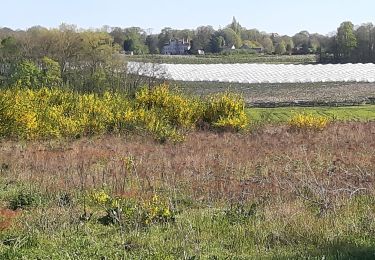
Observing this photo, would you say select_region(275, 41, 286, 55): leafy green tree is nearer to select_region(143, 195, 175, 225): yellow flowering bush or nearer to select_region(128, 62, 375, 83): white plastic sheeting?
select_region(128, 62, 375, 83): white plastic sheeting

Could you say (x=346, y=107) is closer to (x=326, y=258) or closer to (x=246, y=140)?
(x=246, y=140)

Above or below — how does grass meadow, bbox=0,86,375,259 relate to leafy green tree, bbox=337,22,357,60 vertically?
below

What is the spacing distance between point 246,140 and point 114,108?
771 cm

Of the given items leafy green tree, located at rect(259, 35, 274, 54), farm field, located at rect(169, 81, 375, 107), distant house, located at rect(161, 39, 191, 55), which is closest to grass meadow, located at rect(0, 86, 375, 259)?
farm field, located at rect(169, 81, 375, 107)

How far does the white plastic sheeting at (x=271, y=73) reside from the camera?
207 ft

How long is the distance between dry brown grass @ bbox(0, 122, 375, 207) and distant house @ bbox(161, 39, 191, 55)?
88.5 metres

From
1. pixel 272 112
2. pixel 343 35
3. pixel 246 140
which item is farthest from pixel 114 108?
pixel 343 35

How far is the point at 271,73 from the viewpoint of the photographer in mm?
67000

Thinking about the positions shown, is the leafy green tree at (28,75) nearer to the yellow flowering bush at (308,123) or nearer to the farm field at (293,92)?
the farm field at (293,92)

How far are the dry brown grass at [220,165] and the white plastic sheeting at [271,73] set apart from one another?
35.7 m

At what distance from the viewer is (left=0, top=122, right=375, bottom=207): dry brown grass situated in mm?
10148

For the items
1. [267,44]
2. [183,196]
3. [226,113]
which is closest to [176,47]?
[267,44]

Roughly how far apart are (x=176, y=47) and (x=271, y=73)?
5530 cm

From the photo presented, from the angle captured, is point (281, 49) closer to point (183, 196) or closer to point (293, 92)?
point (293, 92)
